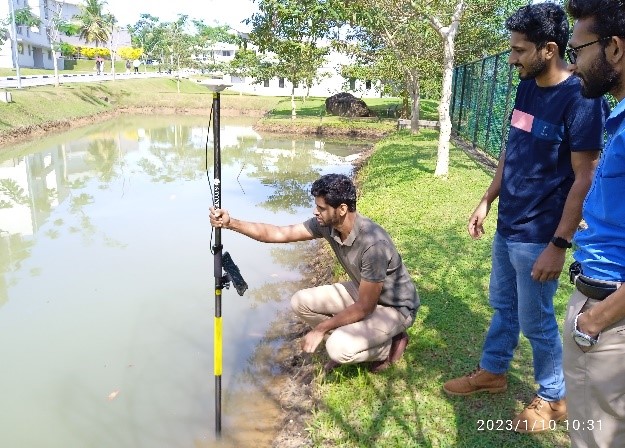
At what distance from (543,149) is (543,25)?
523 mm

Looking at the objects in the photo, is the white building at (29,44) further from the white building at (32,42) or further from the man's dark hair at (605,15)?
the man's dark hair at (605,15)

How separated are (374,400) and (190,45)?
157ft

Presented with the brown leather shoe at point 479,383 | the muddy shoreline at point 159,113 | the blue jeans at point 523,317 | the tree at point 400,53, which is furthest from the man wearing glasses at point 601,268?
the muddy shoreline at point 159,113

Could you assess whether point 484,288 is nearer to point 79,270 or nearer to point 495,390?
point 495,390

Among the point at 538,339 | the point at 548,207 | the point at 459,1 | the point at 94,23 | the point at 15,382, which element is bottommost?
the point at 15,382

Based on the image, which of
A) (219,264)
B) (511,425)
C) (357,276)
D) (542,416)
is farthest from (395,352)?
(219,264)

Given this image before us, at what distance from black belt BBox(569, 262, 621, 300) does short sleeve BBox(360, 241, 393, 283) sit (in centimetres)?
142

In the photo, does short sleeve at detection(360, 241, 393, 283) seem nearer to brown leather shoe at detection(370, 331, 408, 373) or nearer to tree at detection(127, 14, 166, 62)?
brown leather shoe at detection(370, 331, 408, 373)

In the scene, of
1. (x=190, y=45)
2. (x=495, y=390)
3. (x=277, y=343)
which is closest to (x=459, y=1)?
(x=277, y=343)

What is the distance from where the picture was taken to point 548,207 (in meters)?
2.33

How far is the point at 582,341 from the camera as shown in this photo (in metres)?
1.49

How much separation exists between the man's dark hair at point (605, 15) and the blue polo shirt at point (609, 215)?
7.9 inches

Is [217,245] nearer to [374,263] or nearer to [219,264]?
[219,264]

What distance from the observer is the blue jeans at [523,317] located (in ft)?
7.70
